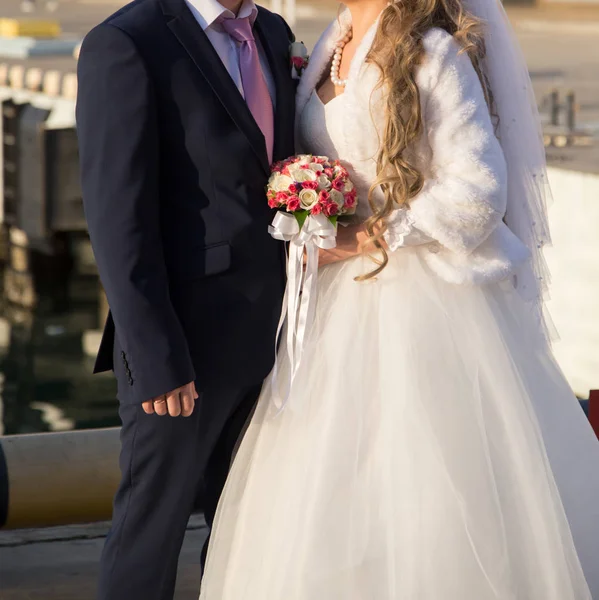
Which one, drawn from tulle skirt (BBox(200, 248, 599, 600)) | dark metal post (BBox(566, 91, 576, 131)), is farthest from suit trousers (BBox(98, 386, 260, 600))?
dark metal post (BBox(566, 91, 576, 131))

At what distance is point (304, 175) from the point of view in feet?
7.65

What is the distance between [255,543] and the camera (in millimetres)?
2455

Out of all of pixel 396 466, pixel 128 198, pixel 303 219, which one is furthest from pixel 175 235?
pixel 396 466

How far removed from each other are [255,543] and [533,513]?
0.64m

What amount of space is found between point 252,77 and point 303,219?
1.13ft

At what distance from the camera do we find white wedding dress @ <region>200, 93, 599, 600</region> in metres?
2.37

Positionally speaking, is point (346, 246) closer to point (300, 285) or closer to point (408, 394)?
point (300, 285)

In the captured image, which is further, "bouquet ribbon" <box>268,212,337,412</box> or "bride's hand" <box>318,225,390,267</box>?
"bride's hand" <box>318,225,390,267</box>

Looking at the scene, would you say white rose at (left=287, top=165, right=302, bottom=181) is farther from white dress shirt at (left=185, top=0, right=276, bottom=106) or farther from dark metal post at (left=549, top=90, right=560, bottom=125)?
dark metal post at (left=549, top=90, right=560, bottom=125)

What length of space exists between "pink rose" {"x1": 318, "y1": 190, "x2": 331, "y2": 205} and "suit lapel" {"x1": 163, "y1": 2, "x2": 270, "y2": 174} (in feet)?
0.56

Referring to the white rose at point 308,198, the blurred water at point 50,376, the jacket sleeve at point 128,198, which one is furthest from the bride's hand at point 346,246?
the blurred water at point 50,376

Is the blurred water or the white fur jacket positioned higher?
the white fur jacket

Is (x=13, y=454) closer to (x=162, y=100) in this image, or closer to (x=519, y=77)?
(x=162, y=100)

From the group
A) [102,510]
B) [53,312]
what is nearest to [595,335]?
[53,312]
